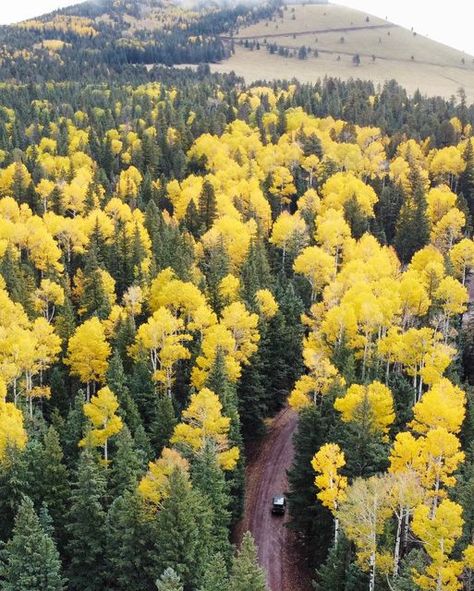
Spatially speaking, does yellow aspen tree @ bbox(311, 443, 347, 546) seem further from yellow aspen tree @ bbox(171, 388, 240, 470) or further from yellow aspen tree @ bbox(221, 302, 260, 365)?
yellow aspen tree @ bbox(221, 302, 260, 365)

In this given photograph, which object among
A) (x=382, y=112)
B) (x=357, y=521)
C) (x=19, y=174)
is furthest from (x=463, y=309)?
(x=382, y=112)

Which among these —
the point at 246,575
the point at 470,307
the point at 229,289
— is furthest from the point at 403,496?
the point at 470,307

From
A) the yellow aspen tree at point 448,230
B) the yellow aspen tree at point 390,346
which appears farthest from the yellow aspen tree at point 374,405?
the yellow aspen tree at point 448,230

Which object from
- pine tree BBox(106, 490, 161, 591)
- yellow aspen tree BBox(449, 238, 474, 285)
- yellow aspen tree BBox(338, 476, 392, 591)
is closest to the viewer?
yellow aspen tree BBox(338, 476, 392, 591)

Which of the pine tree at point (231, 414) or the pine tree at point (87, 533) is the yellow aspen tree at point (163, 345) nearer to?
the pine tree at point (231, 414)

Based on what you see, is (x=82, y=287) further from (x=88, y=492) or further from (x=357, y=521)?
(x=357, y=521)

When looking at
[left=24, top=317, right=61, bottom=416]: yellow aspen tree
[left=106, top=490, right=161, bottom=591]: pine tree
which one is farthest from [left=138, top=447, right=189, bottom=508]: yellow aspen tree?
[left=24, top=317, right=61, bottom=416]: yellow aspen tree
